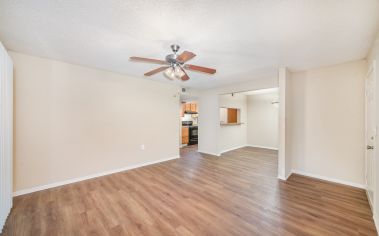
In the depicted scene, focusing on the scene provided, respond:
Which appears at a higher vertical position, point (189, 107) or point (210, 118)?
point (189, 107)

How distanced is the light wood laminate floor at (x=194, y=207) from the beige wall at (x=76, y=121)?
0.43 meters

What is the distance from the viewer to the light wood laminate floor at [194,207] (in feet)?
5.78

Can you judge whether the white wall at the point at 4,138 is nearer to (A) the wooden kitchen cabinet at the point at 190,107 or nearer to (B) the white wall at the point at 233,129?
(B) the white wall at the point at 233,129

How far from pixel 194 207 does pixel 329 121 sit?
323 cm

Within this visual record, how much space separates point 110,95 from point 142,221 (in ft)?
9.08

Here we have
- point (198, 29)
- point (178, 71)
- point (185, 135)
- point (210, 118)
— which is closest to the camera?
point (198, 29)

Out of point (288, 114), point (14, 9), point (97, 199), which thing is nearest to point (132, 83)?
point (14, 9)

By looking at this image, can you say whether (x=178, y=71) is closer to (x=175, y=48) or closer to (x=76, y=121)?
(x=175, y=48)

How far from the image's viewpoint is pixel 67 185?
289cm

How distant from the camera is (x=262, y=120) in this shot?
643 centimetres

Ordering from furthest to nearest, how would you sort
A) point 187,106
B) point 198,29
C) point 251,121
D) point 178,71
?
point 187,106, point 251,121, point 178,71, point 198,29

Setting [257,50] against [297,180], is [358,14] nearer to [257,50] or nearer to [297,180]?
[257,50]

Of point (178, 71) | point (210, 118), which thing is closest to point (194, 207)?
point (178, 71)

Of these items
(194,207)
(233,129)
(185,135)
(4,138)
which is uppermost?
(4,138)
